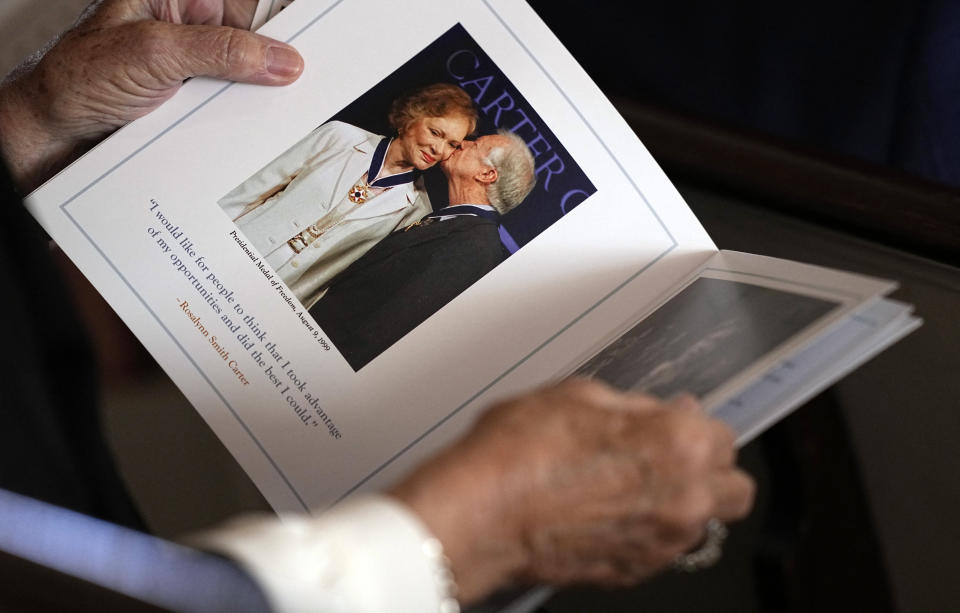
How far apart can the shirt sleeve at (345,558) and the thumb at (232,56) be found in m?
0.34

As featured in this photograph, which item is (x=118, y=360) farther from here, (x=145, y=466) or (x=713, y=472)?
(x=713, y=472)

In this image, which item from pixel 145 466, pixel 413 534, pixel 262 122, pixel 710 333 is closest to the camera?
pixel 413 534

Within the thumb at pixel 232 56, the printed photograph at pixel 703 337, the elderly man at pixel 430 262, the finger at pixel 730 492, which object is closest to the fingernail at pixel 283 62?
the thumb at pixel 232 56

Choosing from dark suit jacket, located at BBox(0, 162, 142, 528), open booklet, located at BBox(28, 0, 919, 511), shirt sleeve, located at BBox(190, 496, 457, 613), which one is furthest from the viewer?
open booklet, located at BBox(28, 0, 919, 511)

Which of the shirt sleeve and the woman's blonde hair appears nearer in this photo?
the shirt sleeve

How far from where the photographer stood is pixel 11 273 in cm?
49

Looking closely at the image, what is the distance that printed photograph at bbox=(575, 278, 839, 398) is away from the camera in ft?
1.47

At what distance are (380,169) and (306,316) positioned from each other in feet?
0.35

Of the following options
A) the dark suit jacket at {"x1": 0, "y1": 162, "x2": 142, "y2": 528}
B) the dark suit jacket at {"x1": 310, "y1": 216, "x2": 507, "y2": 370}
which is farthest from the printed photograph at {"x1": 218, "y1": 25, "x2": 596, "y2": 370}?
the dark suit jacket at {"x1": 0, "y1": 162, "x2": 142, "y2": 528}

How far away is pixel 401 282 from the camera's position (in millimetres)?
558

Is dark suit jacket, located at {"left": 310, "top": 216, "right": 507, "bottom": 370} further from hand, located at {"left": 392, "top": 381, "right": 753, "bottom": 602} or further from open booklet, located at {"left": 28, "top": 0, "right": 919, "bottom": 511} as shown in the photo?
hand, located at {"left": 392, "top": 381, "right": 753, "bottom": 602}

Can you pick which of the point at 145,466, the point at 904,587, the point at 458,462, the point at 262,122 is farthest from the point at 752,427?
the point at 145,466

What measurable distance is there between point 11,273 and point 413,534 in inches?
11.9

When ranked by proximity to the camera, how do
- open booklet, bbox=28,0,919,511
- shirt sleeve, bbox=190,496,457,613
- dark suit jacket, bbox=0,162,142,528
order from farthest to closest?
open booklet, bbox=28,0,919,511 < dark suit jacket, bbox=0,162,142,528 < shirt sleeve, bbox=190,496,457,613
